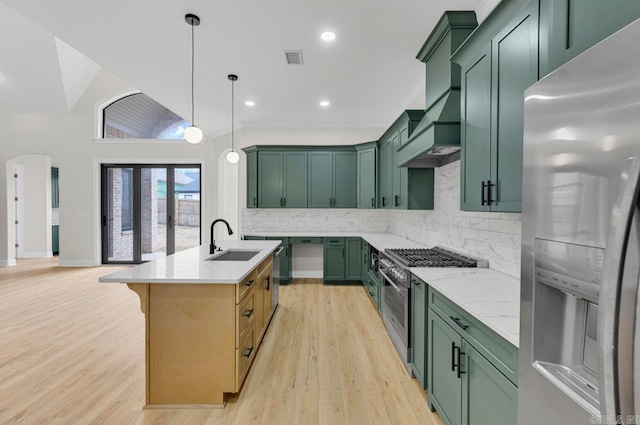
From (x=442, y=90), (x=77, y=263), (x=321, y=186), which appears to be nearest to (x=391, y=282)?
(x=442, y=90)

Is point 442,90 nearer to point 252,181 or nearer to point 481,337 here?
point 481,337

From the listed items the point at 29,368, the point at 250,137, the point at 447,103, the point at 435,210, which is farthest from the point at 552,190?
the point at 250,137

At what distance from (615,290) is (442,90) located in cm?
239

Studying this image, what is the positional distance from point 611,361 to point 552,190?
1.38 feet

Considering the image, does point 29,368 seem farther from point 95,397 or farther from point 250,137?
point 250,137

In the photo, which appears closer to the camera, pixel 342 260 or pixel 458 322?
pixel 458 322

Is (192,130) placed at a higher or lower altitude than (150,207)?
higher

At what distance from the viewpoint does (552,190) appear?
828mm

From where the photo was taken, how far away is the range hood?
2.27 m

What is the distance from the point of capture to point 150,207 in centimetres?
700

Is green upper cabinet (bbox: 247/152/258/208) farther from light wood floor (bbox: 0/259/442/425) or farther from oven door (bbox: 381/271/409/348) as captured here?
oven door (bbox: 381/271/409/348)

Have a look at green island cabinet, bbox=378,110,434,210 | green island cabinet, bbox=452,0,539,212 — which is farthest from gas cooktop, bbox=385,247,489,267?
green island cabinet, bbox=378,110,434,210

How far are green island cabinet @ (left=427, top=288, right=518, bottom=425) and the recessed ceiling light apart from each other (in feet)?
8.18

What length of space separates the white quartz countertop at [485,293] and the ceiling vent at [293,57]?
8.41 ft
